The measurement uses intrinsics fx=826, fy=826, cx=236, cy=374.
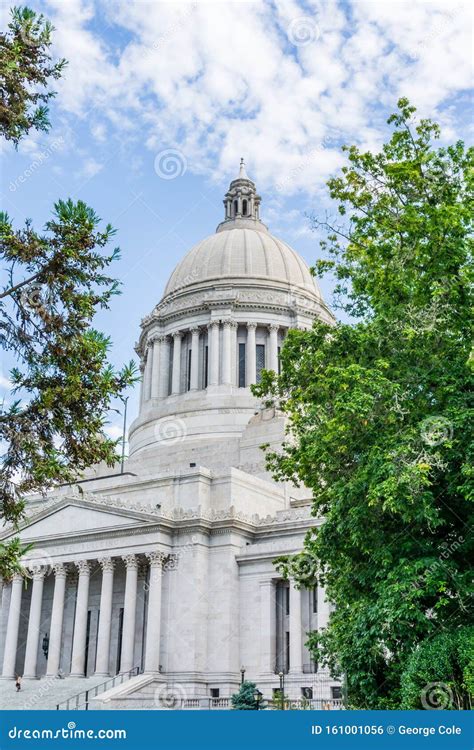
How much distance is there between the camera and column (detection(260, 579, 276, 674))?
4597 centimetres

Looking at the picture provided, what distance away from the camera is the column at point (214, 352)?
6638cm

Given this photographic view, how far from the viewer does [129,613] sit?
47125 mm

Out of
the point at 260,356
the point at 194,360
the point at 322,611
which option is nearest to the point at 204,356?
the point at 194,360

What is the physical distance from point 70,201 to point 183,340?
55095 mm

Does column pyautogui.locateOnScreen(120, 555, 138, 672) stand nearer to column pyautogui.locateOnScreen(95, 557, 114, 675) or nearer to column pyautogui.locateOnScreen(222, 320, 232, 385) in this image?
column pyautogui.locateOnScreen(95, 557, 114, 675)

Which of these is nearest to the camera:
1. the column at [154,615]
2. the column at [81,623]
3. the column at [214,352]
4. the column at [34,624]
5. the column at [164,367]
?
the column at [154,615]

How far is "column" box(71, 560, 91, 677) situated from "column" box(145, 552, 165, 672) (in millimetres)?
4403

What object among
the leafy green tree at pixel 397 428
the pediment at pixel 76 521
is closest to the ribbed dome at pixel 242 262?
the pediment at pixel 76 521

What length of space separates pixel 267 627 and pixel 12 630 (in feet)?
54.9

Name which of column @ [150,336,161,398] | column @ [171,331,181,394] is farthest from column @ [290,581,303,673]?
column @ [150,336,161,398]

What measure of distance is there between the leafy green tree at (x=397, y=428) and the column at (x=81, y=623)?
25436mm

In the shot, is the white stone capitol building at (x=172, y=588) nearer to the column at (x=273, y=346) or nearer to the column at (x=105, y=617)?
the column at (x=105, y=617)

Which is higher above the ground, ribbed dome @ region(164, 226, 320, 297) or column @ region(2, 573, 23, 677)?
→ ribbed dome @ region(164, 226, 320, 297)
